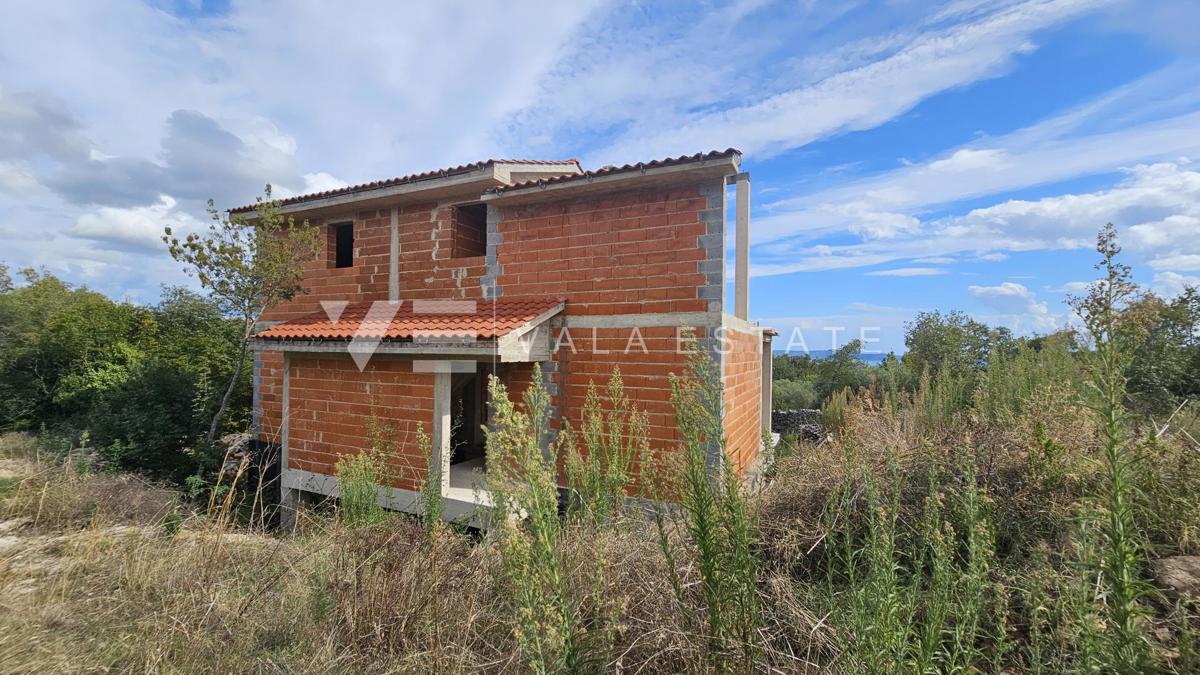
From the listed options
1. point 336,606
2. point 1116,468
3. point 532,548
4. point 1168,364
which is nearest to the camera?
point 1116,468

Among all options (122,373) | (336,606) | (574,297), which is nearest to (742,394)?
(574,297)

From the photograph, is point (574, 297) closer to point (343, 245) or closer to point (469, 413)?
point (469, 413)

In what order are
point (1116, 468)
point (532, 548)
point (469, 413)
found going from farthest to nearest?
point (469, 413)
point (532, 548)
point (1116, 468)

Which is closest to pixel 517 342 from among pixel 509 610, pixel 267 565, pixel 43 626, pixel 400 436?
pixel 400 436

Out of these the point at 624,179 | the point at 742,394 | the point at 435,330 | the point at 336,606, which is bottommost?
the point at 336,606

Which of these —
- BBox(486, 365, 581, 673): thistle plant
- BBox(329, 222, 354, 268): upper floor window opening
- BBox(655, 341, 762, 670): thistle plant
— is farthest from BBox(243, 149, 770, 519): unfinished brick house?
BBox(655, 341, 762, 670): thistle plant

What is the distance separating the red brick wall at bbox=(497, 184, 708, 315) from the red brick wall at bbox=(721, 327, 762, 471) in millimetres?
1181

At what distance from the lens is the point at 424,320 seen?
25.5ft

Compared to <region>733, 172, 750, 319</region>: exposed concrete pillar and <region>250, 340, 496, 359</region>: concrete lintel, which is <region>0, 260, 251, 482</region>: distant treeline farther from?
<region>733, 172, 750, 319</region>: exposed concrete pillar

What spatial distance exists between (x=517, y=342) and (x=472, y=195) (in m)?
3.67

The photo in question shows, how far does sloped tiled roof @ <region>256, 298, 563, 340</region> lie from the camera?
6.79 metres

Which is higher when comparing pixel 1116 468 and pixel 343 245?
pixel 343 245

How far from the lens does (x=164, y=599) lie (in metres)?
3.33

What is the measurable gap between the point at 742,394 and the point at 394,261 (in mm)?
7131
